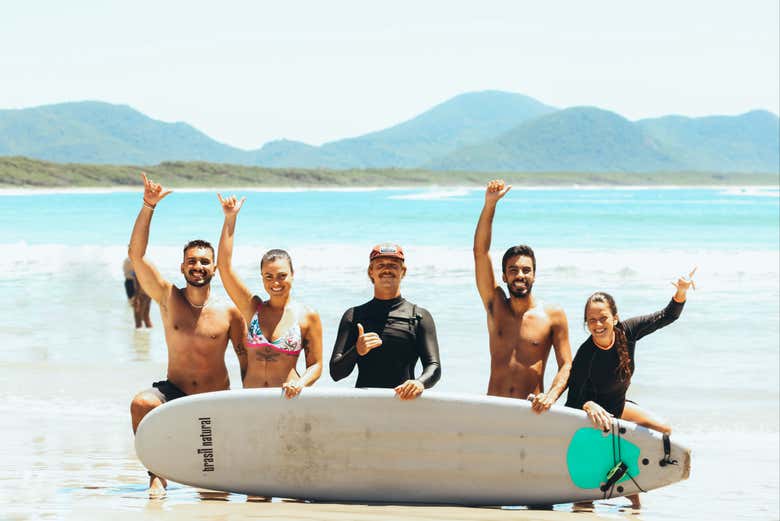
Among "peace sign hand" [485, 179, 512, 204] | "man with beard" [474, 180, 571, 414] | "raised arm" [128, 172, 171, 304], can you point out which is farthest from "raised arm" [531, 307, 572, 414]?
"raised arm" [128, 172, 171, 304]

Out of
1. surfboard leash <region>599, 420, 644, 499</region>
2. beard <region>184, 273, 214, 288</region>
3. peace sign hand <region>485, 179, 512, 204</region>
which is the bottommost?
surfboard leash <region>599, 420, 644, 499</region>

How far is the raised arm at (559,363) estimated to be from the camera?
4.62 m

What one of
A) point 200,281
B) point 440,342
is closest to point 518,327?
point 200,281

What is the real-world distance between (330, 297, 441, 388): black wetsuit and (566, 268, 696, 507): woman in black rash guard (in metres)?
0.72

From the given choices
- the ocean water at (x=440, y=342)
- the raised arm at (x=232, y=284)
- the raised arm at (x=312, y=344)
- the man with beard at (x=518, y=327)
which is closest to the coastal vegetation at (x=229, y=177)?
the ocean water at (x=440, y=342)

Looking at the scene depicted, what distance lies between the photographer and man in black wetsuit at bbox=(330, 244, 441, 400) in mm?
→ 4527

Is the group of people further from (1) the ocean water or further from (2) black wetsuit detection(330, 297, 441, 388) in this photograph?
(1) the ocean water

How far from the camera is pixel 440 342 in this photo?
427 inches

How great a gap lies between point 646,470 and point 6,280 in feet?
51.2

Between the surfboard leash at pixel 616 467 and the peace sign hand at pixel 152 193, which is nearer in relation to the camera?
the surfboard leash at pixel 616 467

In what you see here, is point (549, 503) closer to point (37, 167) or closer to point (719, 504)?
point (719, 504)

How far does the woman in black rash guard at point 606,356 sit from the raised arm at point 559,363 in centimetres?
6

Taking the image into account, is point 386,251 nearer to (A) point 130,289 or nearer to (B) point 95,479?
(B) point 95,479

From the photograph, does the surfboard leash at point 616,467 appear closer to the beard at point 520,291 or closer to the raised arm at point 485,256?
the beard at point 520,291
